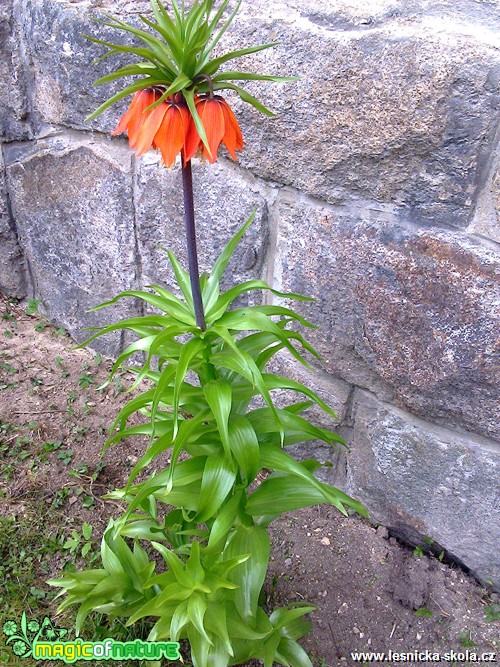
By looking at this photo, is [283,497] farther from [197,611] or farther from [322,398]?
[322,398]

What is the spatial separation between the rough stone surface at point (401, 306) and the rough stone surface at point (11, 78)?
1087 mm

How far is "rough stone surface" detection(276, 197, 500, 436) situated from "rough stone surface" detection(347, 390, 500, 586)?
0.06 meters

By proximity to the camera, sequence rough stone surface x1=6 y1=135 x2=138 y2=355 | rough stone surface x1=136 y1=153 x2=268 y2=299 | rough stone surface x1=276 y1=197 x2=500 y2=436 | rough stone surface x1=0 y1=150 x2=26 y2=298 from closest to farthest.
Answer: rough stone surface x1=276 y1=197 x2=500 y2=436 < rough stone surface x1=136 y1=153 x2=268 y2=299 < rough stone surface x1=6 y1=135 x2=138 y2=355 < rough stone surface x1=0 y1=150 x2=26 y2=298

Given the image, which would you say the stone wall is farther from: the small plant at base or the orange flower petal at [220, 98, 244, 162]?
the orange flower petal at [220, 98, 244, 162]

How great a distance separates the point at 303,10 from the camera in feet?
4.53

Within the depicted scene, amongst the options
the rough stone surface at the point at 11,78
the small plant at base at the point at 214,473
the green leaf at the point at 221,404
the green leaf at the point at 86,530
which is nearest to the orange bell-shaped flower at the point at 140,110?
the small plant at base at the point at 214,473

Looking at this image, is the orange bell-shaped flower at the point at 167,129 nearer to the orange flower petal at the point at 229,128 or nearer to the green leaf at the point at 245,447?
the orange flower petal at the point at 229,128

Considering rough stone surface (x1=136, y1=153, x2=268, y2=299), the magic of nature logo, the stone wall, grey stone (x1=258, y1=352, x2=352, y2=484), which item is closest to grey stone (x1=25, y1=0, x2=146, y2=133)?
the stone wall

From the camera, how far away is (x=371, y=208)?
1.43 m

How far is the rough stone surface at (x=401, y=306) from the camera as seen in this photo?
53.0 inches

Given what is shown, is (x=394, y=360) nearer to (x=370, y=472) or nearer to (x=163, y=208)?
(x=370, y=472)

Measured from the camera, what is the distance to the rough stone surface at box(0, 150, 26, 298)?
7.79 ft

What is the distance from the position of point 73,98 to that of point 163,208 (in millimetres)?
448

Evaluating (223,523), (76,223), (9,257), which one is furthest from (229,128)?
(9,257)
